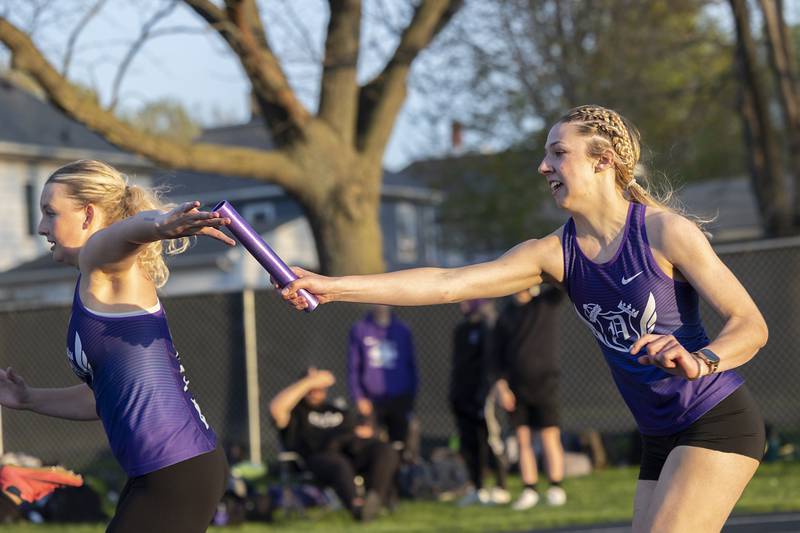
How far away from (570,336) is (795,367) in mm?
2480

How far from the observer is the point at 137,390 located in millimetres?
3967

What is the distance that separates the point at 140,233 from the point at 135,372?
54 centimetres

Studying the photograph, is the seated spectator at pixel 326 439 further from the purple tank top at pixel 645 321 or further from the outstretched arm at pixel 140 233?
the outstretched arm at pixel 140 233

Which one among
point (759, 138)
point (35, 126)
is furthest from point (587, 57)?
point (35, 126)

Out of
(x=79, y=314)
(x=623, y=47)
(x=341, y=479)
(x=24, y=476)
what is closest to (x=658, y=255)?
(x=79, y=314)

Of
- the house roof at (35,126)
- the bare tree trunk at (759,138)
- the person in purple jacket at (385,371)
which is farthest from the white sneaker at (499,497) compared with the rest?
the house roof at (35,126)

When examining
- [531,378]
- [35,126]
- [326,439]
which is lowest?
[326,439]

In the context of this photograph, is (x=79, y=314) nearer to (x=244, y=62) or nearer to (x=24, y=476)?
(x=24, y=476)

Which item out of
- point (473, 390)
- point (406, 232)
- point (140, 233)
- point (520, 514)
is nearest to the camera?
point (140, 233)

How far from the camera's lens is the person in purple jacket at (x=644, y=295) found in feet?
13.1

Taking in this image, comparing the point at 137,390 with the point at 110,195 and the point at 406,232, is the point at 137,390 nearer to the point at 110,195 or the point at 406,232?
the point at 110,195

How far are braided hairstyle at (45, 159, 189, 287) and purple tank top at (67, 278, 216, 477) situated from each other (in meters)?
0.29

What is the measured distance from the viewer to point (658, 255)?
4.14m

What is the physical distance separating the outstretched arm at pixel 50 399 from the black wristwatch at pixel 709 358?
240 cm
